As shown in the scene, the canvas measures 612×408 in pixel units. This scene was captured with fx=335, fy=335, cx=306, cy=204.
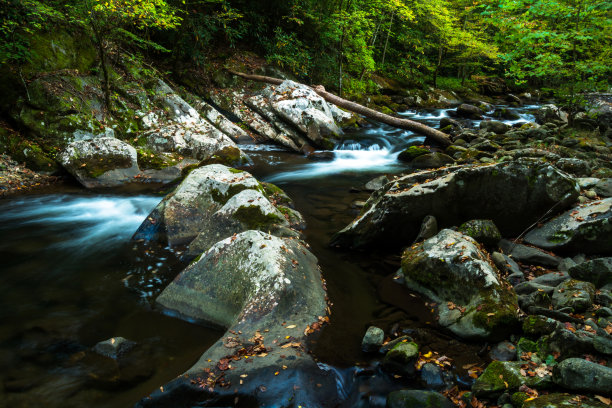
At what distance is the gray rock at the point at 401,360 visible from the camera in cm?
309

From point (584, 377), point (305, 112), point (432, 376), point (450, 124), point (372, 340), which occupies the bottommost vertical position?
point (432, 376)

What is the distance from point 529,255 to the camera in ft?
15.5

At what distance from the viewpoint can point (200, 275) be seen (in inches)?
163

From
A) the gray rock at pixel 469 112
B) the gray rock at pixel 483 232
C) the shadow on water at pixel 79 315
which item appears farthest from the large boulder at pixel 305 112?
the gray rock at pixel 469 112

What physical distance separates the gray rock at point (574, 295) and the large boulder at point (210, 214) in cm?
363

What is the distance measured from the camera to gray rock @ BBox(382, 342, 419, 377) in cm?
309

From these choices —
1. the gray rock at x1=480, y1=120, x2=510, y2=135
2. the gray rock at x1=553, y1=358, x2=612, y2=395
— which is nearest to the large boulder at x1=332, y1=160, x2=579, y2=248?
the gray rock at x1=553, y1=358, x2=612, y2=395

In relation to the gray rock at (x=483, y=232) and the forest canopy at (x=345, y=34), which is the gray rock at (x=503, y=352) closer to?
the gray rock at (x=483, y=232)

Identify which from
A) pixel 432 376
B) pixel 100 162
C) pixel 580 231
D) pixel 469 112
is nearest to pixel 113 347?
pixel 432 376

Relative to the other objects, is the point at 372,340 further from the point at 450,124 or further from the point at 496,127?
the point at 450,124

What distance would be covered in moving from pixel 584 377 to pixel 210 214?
5.23 m

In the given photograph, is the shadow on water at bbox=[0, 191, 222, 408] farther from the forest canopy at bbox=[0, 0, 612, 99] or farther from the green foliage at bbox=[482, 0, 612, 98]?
the green foliage at bbox=[482, 0, 612, 98]

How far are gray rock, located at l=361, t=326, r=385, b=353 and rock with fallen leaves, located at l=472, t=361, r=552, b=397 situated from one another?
89 centimetres

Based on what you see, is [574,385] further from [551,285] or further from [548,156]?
[548,156]
